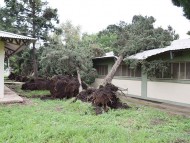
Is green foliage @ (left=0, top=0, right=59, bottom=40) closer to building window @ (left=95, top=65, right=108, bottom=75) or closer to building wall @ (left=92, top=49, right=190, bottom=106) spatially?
building window @ (left=95, top=65, right=108, bottom=75)

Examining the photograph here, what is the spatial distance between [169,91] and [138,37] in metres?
3.43

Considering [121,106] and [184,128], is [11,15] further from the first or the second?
[184,128]

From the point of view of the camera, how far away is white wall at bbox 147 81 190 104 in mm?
11516

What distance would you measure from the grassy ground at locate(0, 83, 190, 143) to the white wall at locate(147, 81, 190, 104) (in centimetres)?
298

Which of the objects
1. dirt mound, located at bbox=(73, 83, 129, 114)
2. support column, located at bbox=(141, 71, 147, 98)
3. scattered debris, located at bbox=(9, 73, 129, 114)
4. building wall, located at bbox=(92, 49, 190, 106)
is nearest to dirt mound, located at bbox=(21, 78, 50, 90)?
scattered debris, located at bbox=(9, 73, 129, 114)

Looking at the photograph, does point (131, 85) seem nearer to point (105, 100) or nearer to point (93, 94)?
point (93, 94)

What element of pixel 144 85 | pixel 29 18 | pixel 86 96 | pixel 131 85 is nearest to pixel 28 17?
pixel 29 18

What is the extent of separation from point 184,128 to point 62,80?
7737 mm

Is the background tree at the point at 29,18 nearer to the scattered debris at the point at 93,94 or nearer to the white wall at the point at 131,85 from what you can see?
the white wall at the point at 131,85

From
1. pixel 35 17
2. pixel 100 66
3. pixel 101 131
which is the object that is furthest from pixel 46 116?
pixel 35 17

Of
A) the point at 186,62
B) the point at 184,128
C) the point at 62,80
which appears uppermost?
the point at 186,62

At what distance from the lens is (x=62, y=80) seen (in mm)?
13469

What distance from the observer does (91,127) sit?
6.64 m

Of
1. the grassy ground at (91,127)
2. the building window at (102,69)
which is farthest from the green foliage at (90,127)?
the building window at (102,69)
